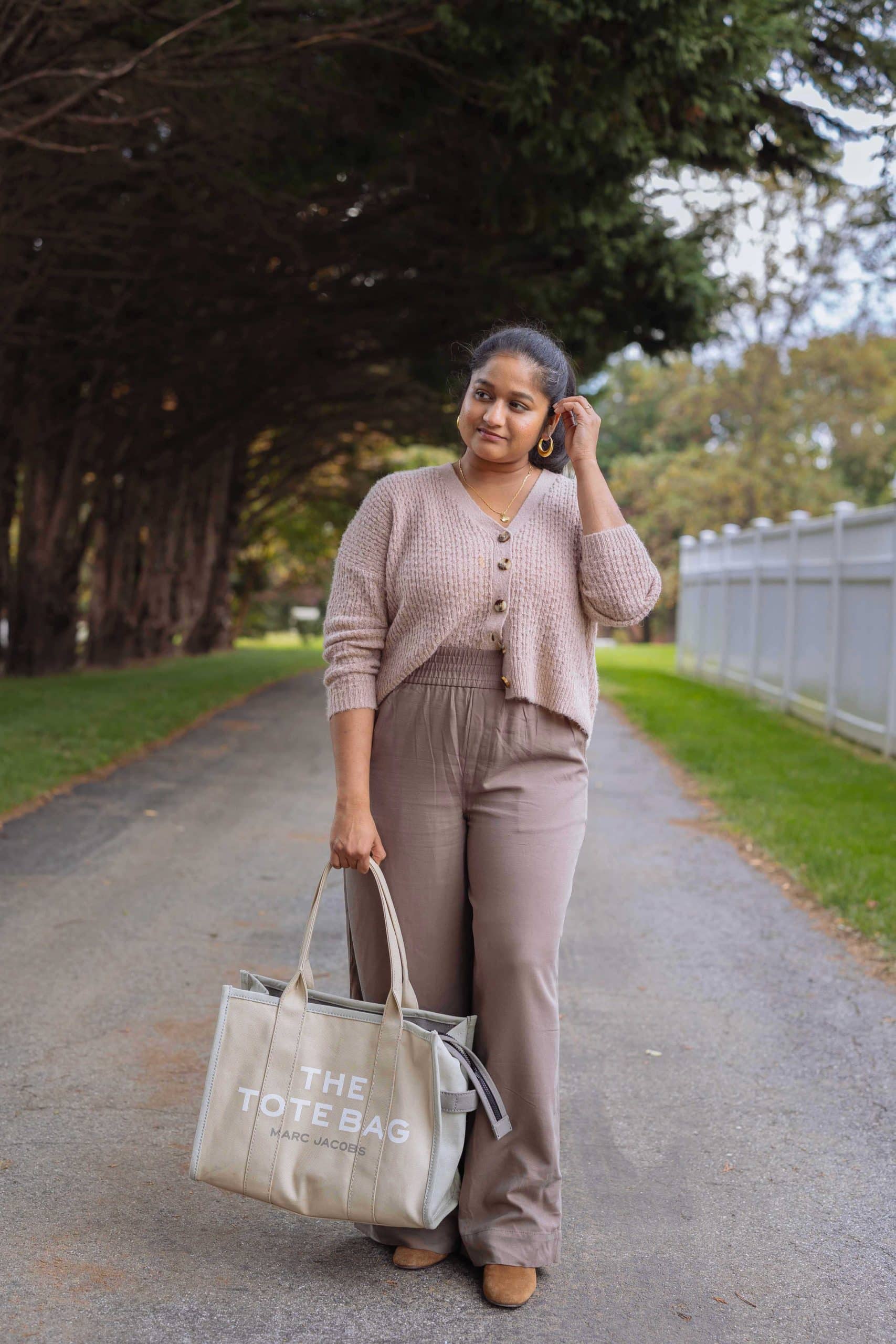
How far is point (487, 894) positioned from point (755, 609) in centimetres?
1616

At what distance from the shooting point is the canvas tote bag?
117 inches

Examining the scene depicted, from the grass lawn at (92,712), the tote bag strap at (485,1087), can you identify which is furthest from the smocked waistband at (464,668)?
the grass lawn at (92,712)

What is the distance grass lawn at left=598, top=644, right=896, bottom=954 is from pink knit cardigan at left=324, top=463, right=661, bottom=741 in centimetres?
355

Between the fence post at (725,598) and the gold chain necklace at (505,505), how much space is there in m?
17.9

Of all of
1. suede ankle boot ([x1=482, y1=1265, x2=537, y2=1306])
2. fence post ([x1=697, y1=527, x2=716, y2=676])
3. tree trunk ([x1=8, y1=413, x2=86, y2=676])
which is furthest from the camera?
fence post ([x1=697, y1=527, x2=716, y2=676])

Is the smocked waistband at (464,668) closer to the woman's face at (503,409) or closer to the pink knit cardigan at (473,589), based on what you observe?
the pink knit cardigan at (473,589)

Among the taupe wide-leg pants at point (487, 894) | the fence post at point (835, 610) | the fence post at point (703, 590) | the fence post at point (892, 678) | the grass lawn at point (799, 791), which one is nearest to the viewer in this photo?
the taupe wide-leg pants at point (487, 894)

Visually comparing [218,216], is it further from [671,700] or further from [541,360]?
[541,360]

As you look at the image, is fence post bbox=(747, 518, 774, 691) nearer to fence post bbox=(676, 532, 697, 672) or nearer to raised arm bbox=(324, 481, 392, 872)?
fence post bbox=(676, 532, 697, 672)

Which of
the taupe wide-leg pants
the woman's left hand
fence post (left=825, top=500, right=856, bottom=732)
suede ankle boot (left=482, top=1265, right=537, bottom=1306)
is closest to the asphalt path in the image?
suede ankle boot (left=482, top=1265, right=537, bottom=1306)

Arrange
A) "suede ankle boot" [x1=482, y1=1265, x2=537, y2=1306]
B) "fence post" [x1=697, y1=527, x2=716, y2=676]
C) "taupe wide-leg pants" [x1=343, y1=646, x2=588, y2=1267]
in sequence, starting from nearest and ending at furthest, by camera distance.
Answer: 1. "suede ankle boot" [x1=482, y1=1265, x2=537, y2=1306]
2. "taupe wide-leg pants" [x1=343, y1=646, x2=588, y2=1267]
3. "fence post" [x1=697, y1=527, x2=716, y2=676]

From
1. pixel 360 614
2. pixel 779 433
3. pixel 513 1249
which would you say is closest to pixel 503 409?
pixel 360 614

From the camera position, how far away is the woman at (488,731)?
3203 mm

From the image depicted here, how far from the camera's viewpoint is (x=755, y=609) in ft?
61.8
